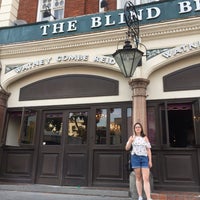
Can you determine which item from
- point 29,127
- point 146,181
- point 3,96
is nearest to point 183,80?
point 146,181

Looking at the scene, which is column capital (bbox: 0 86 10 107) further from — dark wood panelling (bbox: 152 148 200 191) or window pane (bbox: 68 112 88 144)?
dark wood panelling (bbox: 152 148 200 191)

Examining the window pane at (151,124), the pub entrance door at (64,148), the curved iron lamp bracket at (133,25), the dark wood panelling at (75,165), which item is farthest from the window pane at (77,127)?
the curved iron lamp bracket at (133,25)

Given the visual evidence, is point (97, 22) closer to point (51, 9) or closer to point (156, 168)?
point (51, 9)

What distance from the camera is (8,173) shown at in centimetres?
829

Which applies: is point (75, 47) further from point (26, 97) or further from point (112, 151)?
point (112, 151)

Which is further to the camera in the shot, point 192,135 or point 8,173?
point 8,173

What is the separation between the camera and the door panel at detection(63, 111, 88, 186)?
297 inches

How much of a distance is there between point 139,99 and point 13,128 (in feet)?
15.6

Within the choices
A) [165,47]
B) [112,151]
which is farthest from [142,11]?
[112,151]

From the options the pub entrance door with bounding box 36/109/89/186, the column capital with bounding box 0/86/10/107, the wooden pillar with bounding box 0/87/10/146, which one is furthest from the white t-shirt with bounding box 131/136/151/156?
the column capital with bounding box 0/86/10/107

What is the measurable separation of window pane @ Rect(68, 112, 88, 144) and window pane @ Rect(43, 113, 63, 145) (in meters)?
0.36

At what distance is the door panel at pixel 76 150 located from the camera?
7535 mm

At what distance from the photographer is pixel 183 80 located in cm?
725

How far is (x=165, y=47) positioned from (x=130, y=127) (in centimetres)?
256
